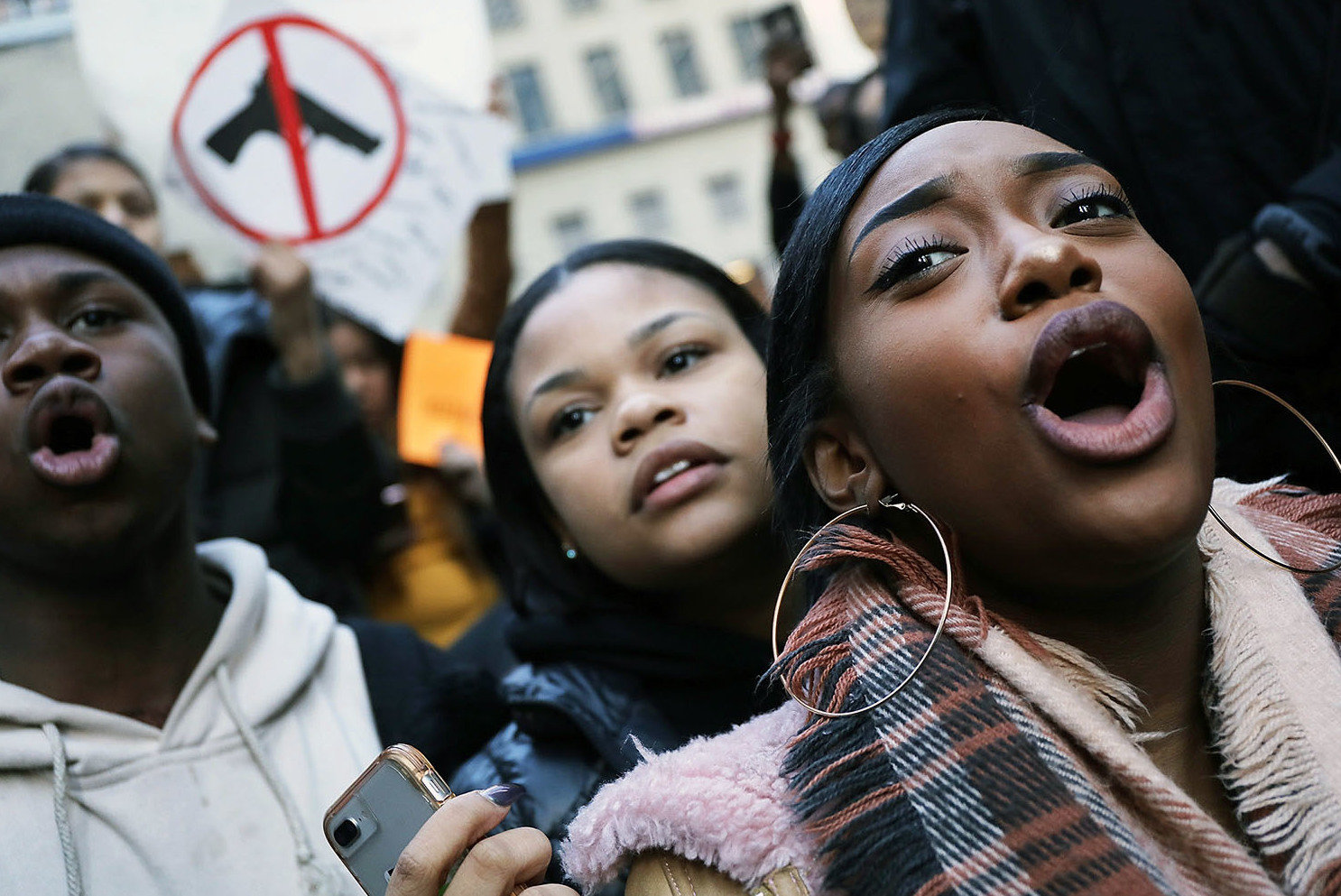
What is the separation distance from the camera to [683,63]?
93.1ft

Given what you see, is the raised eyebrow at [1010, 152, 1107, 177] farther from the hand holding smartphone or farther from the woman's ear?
the hand holding smartphone

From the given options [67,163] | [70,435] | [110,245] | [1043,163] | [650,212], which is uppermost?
[67,163]

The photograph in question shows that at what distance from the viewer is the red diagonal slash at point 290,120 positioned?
3.12m

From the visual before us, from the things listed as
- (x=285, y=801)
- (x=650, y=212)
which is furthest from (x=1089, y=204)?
(x=650, y=212)

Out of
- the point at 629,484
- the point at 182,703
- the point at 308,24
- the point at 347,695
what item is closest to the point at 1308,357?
the point at 629,484

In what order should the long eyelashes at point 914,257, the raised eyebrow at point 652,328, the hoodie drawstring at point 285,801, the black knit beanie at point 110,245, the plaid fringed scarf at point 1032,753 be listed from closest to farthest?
1. the plaid fringed scarf at point 1032,753
2. the long eyelashes at point 914,257
3. the hoodie drawstring at point 285,801
4. the black knit beanie at point 110,245
5. the raised eyebrow at point 652,328

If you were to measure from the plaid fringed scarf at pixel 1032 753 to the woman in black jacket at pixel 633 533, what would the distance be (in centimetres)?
57

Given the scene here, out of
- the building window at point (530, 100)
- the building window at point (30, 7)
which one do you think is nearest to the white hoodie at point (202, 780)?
the building window at point (30, 7)

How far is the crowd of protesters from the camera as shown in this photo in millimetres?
1250

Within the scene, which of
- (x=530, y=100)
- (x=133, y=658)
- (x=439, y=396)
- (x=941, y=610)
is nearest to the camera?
(x=941, y=610)

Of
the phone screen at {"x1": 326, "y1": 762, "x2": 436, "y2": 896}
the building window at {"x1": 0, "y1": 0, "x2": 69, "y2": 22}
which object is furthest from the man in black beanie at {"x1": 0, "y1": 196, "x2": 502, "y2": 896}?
the building window at {"x1": 0, "y1": 0, "x2": 69, "y2": 22}

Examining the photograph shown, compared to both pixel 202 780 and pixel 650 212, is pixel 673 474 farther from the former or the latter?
pixel 650 212

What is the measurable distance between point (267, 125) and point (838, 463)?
2.25 meters

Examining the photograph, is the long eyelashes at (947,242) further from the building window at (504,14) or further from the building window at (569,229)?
the building window at (504,14)
